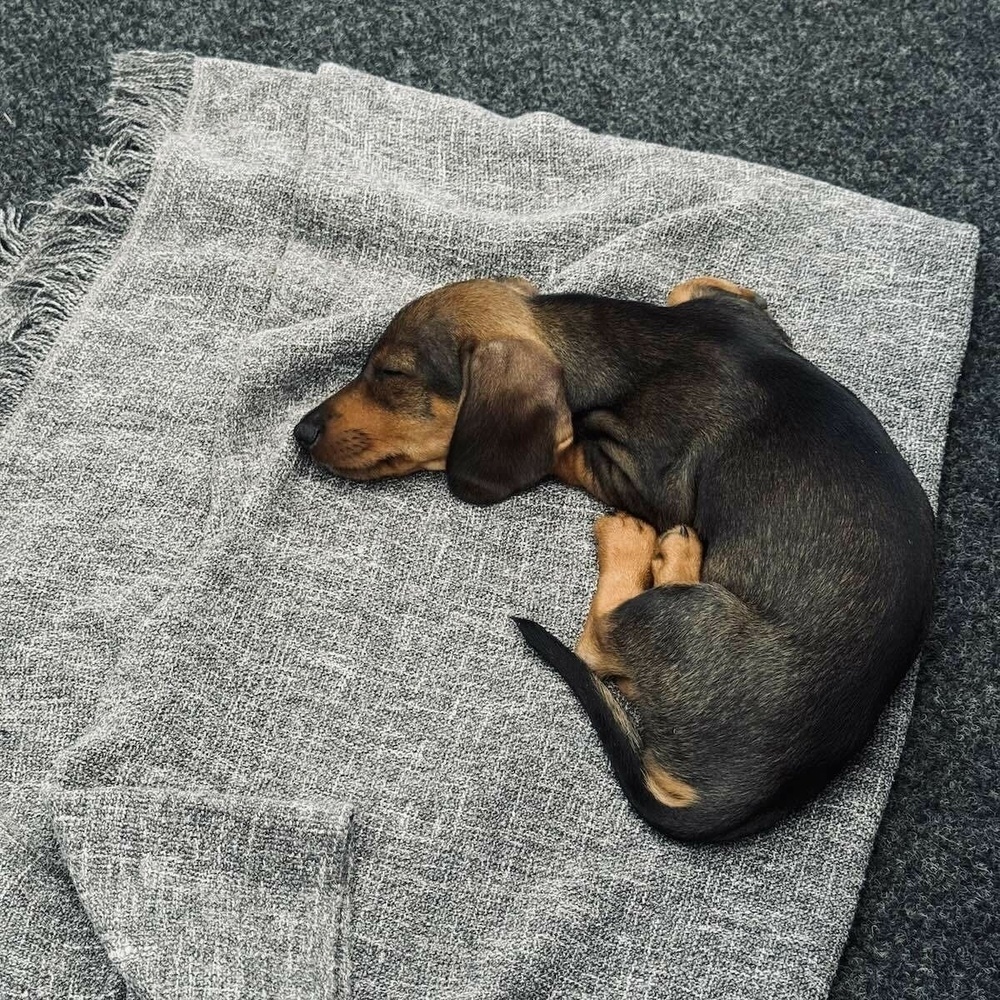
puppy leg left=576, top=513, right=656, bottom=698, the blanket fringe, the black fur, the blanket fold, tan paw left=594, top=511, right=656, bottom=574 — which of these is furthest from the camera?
the blanket fringe

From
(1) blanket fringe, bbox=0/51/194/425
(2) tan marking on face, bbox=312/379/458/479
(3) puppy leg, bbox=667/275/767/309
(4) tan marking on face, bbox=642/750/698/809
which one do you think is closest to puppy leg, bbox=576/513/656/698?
(4) tan marking on face, bbox=642/750/698/809

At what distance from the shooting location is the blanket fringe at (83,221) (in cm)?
336

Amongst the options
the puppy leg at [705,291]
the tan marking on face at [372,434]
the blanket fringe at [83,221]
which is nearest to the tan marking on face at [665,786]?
the tan marking on face at [372,434]

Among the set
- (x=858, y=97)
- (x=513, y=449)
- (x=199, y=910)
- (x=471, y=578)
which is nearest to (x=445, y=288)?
(x=513, y=449)

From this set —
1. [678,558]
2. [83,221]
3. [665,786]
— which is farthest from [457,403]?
[83,221]

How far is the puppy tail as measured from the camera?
104 inches

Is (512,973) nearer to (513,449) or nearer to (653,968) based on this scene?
(653,968)

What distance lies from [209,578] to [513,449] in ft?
2.53

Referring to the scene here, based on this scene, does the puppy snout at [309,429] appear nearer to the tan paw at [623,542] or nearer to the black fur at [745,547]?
the black fur at [745,547]

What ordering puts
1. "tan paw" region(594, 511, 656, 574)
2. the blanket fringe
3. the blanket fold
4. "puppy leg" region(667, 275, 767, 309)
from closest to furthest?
the blanket fold < "tan paw" region(594, 511, 656, 574) < "puppy leg" region(667, 275, 767, 309) < the blanket fringe

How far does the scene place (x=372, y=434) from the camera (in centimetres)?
301

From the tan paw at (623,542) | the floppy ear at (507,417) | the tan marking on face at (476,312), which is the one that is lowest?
the tan paw at (623,542)

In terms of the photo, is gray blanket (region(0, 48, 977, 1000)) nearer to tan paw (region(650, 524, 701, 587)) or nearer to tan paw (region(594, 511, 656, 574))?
tan paw (region(594, 511, 656, 574))

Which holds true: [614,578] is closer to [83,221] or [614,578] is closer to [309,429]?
[309,429]
